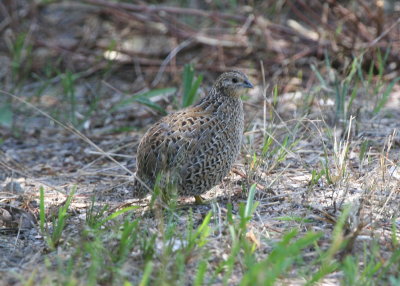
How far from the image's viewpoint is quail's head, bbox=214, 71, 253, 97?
4.55 meters

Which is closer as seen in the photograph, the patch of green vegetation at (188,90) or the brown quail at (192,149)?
the brown quail at (192,149)

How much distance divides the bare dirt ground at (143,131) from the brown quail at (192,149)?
0.58 ft

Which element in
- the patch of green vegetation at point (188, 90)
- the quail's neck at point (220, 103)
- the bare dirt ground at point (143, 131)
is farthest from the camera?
the patch of green vegetation at point (188, 90)

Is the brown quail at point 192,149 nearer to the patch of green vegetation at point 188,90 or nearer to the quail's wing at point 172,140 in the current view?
the quail's wing at point 172,140

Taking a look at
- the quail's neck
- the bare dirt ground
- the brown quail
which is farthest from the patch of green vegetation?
the brown quail

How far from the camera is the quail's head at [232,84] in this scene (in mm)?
4551

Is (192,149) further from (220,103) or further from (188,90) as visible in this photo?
(188,90)

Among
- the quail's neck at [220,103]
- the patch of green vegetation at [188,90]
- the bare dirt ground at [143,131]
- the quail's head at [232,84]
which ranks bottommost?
the bare dirt ground at [143,131]

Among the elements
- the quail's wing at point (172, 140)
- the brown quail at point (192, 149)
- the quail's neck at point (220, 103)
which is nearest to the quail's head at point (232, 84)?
the quail's neck at point (220, 103)

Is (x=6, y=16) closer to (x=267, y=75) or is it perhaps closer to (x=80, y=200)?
(x=267, y=75)

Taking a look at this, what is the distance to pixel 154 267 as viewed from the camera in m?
3.12

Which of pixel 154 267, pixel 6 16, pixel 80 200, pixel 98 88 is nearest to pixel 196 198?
pixel 80 200

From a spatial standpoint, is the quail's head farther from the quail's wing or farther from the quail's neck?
the quail's wing

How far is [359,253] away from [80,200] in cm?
207
